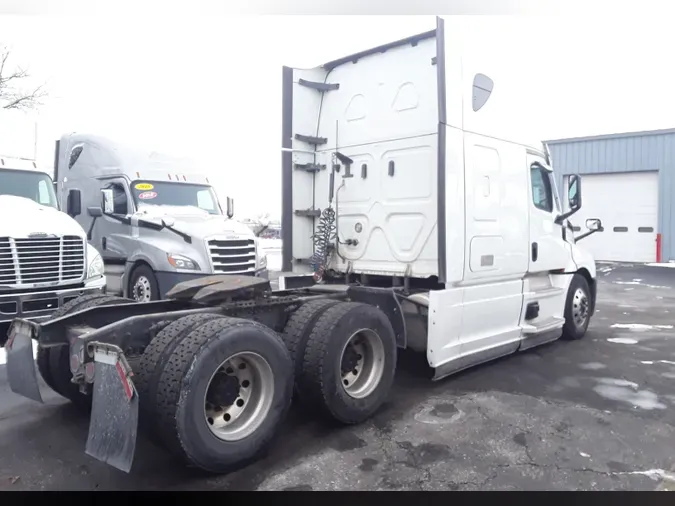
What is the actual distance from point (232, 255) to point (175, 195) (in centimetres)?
188

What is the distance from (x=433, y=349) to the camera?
5.40 metres

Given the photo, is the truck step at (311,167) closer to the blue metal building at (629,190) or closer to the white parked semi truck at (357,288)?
the white parked semi truck at (357,288)

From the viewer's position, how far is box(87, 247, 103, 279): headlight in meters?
8.27

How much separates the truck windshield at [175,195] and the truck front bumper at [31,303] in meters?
2.56

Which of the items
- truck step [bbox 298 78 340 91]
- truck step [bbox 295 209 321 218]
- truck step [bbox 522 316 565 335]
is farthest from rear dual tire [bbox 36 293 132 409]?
truck step [bbox 522 316 565 335]

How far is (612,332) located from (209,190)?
25.3 feet

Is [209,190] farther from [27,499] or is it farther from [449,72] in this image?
[27,499]

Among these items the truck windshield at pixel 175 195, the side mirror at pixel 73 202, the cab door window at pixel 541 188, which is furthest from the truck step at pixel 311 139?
the side mirror at pixel 73 202

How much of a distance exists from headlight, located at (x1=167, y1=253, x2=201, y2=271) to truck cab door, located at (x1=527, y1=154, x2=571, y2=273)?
5.31m

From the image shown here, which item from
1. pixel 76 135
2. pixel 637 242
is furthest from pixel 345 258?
pixel 637 242

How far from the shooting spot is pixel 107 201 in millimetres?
9680

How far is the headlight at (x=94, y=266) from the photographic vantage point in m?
8.27

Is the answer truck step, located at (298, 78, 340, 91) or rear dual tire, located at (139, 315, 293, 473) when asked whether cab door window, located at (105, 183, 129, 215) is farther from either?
rear dual tire, located at (139, 315, 293, 473)

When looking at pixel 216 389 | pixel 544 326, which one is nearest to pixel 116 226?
pixel 216 389
